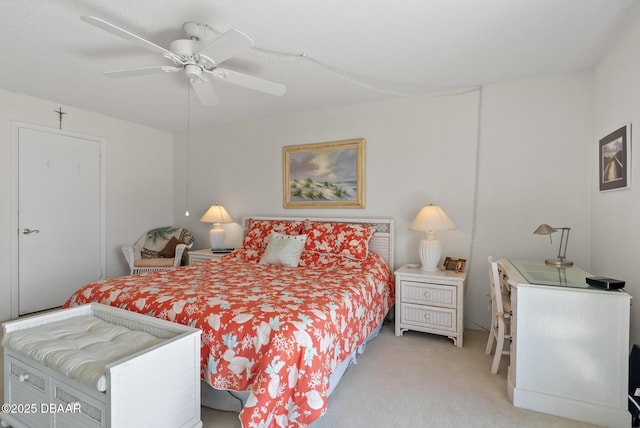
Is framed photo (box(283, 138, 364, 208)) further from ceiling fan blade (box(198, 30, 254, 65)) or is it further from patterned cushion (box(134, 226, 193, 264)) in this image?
ceiling fan blade (box(198, 30, 254, 65))

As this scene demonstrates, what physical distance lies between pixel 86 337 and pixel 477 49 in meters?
3.12

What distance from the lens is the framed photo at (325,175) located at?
357 centimetres

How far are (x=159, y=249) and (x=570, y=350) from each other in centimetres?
452

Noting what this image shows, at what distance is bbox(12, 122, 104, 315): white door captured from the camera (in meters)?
3.36

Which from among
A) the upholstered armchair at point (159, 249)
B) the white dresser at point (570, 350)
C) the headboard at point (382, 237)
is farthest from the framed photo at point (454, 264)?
the upholstered armchair at point (159, 249)

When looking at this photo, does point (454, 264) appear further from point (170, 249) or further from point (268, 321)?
point (170, 249)

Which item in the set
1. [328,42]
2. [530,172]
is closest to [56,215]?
[328,42]

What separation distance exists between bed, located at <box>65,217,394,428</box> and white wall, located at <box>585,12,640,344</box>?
1663 millimetres

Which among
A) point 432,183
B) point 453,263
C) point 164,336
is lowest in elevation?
point 164,336

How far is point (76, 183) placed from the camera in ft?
12.4

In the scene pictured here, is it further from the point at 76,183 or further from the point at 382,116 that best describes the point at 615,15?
the point at 76,183

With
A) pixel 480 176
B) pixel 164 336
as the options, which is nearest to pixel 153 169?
pixel 164 336

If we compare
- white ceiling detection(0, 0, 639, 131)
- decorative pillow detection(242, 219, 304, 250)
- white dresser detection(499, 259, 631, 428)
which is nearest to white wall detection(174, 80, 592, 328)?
white ceiling detection(0, 0, 639, 131)

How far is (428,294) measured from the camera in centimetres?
279
